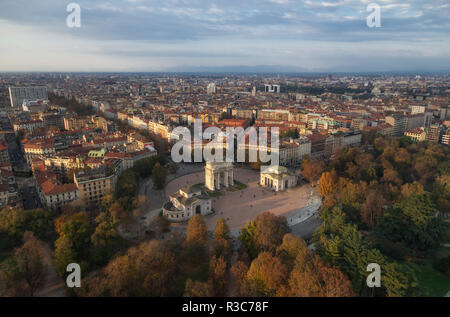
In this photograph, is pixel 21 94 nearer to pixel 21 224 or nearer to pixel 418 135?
pixel 21 224

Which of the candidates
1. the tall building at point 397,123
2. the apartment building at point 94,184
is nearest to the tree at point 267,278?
the apartment building at point 94,184

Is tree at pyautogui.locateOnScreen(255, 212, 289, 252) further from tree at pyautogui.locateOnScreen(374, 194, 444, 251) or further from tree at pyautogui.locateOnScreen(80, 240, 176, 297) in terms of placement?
tree at pyautogui.locateOnScreen(374, 194, 444, 251)

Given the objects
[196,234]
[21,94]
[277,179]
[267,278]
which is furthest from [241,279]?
[21,94]

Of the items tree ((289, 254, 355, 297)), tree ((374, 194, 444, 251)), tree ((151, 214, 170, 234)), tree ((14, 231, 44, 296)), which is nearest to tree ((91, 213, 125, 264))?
tree ((14, 231, 44, 296))

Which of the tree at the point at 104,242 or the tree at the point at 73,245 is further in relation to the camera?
the tree at the point at 104,242

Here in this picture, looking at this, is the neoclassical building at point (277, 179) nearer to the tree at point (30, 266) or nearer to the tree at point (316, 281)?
the tree at point (316, 281)
